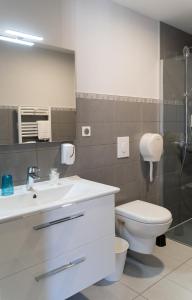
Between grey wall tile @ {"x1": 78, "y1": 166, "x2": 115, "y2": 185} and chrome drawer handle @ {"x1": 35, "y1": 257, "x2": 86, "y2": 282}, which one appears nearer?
chrome drawer handle @ {"x1": 35, "y1": 257, "x2": 86, "y2": 282}

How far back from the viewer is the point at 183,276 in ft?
6.82

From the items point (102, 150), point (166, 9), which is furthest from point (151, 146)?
point (166, 9)

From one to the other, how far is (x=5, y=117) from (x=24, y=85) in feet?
0.84

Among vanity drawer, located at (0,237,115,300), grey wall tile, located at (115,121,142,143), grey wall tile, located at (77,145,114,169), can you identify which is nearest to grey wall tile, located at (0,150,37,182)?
grey wall tile, located at (77,145,114,169)

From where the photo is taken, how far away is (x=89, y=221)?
5.16 ft

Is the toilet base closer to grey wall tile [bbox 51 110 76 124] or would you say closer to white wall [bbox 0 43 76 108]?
grey wall tile [bbox 51 110 76 124]

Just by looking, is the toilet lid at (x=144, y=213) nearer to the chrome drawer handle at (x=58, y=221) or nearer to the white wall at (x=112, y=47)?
the chrome drawer handle at (x=58, y=221)

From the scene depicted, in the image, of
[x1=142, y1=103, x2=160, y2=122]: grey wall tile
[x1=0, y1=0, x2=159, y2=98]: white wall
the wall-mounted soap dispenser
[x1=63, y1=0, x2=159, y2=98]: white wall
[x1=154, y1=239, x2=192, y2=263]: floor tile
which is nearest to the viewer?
[x1=0, y1=0, x2=159, y2=98]: white wall

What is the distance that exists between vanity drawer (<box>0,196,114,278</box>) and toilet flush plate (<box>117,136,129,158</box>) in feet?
2.57

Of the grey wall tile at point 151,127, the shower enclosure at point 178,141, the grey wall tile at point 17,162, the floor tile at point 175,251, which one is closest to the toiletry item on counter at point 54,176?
the grey wall tile at point 17,162

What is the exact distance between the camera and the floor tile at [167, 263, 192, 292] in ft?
6.49

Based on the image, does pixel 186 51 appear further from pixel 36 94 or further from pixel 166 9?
pixel 36 94

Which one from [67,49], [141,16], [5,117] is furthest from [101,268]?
[141,16]

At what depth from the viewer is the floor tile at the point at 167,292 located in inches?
72.3
